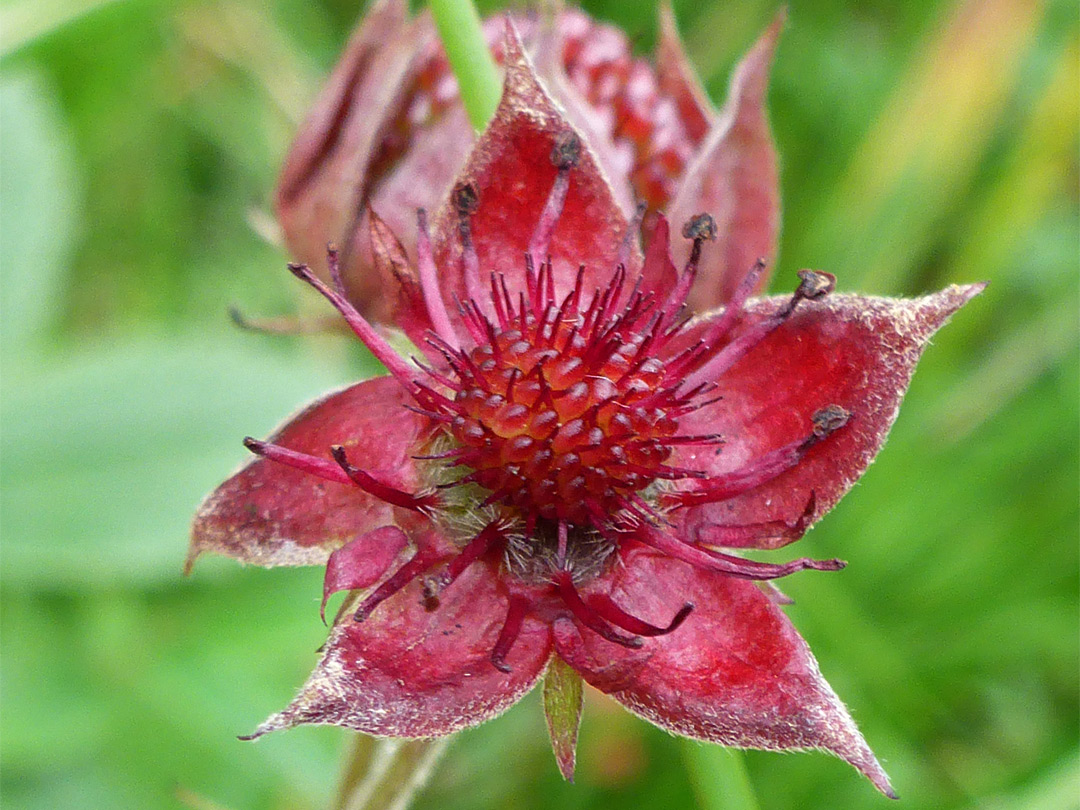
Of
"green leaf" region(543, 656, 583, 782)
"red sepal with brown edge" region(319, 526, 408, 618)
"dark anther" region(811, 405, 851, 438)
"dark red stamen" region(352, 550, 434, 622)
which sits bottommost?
"green leaf" region(543, 656, 583, 782)

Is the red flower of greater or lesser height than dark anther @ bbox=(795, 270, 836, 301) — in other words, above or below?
below

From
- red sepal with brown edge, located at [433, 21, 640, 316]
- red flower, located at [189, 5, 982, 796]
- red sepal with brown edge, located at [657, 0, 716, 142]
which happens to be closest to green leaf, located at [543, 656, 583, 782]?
red flower, located at [189, 5, 982, 796]

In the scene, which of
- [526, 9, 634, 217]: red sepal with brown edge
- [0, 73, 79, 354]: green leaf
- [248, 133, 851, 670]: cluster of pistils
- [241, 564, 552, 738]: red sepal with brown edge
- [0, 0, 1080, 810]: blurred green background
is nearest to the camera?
[241, 564, 552, 738]: red sepal with brown edge

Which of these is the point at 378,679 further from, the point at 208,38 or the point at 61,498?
the point at 208,38

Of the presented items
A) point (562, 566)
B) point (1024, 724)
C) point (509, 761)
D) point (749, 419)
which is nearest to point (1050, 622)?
point (1024, 724)

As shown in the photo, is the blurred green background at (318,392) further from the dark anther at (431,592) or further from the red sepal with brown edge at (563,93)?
the red sepal with brown edge at (563,93)

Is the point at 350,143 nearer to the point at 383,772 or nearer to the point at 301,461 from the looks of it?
the point at 301,461

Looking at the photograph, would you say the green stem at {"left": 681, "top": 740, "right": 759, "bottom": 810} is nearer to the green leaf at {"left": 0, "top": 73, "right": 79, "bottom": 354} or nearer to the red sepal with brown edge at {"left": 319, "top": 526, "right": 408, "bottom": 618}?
the red sepal with brown edge at {"left": 319, "top": 526, "right": 408, "bottom": 618}
